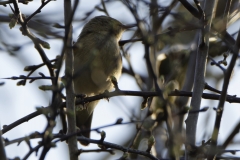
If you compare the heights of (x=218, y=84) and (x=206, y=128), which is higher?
(x=218, y=84)

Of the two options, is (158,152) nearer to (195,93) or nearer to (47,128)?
(195,93)

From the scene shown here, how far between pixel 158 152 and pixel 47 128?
4131 millimetres

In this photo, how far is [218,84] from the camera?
928 centimetres

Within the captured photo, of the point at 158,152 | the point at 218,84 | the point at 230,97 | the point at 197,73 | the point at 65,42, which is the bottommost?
the point at 65,42

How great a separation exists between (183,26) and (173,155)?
1.39m

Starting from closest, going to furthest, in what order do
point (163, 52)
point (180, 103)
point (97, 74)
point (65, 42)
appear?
point (65, 42)
point (97, 74)
point (180, 103)
point (163, 52)

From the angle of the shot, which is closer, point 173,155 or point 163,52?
point 173,155

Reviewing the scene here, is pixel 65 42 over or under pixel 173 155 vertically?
over

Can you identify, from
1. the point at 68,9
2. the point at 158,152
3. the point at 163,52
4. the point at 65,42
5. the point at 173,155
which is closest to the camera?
the point at 173,155

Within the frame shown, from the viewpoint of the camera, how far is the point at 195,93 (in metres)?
4.17

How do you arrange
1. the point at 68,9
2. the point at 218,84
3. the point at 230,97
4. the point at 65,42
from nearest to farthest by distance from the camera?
the point at 65,42
the point at 68,9
the point at 230,97
the point at 218,84

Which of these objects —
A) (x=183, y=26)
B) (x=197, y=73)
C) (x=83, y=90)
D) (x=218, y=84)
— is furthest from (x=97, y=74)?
(x=218, y=84)

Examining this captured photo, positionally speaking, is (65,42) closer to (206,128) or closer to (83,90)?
(206,128)

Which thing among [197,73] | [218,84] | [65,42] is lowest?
[65,42]
